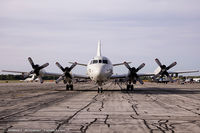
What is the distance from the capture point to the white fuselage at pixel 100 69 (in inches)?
1090

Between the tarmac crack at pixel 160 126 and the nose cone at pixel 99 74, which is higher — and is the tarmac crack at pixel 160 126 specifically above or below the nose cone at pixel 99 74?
below

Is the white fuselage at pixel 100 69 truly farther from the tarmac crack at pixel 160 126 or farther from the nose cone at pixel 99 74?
the tarmac crack at pixel 160 126

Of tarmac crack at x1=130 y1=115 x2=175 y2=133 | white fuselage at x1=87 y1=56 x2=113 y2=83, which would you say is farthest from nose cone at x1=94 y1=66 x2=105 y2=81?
tarmac crack at x1=130 y1=115 x2=175 y2=133

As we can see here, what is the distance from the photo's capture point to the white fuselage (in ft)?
90.8

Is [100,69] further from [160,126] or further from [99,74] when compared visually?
[160,126]

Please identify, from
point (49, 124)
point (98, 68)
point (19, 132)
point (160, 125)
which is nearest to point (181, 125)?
point (160, 125)

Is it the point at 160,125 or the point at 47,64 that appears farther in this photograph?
the point at 47,64

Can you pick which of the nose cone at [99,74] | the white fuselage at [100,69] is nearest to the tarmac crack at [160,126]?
the nose cone at [99,74]

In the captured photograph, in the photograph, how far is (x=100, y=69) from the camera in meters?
27.8

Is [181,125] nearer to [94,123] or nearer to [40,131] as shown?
[94,123]

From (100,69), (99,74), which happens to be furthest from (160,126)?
(100,69)

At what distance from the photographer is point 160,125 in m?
8.84

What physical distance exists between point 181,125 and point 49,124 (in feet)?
15.3

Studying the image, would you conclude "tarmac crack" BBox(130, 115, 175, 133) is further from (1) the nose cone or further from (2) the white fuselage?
(2) the white fuselage
